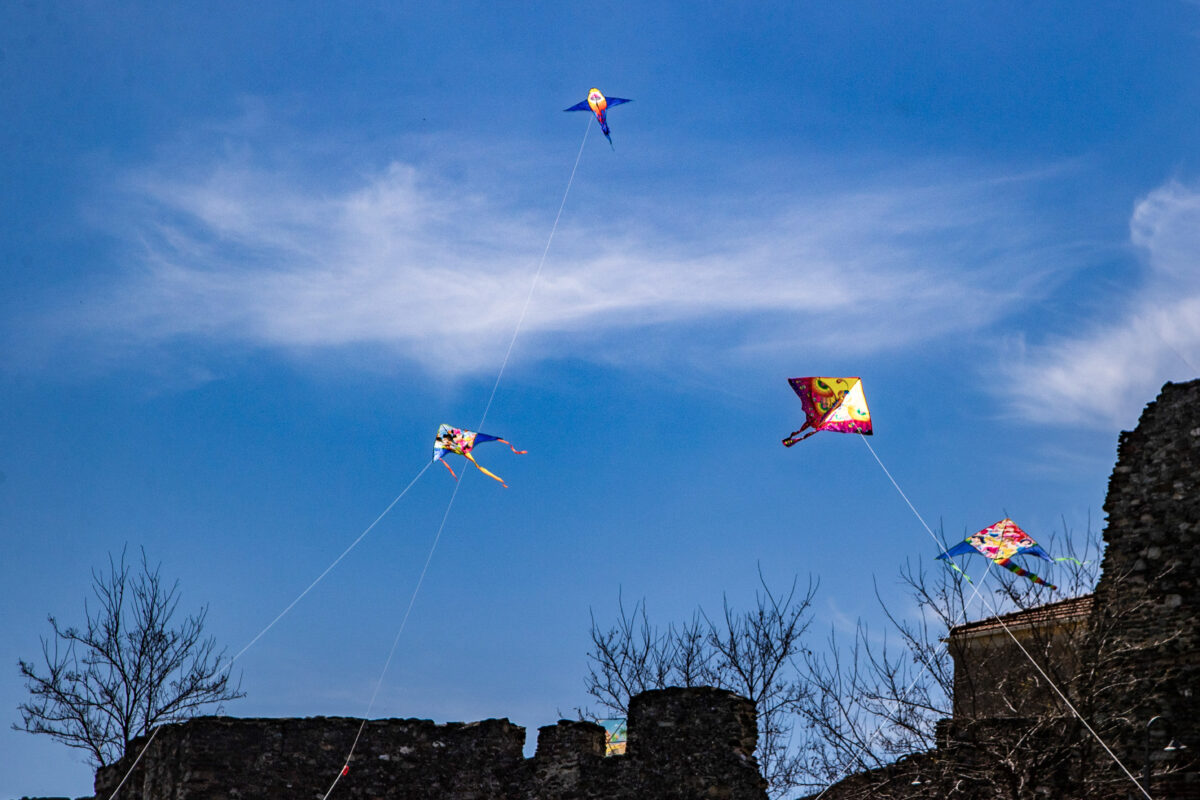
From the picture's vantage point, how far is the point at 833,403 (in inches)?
630

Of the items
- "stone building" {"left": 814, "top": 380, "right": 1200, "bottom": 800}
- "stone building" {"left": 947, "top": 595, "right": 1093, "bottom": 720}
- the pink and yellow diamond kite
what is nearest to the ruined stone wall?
"stone building" {"left": 814, "top": 380, "right": 1200, "bottom": 800}

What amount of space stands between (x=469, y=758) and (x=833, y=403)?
612 cm

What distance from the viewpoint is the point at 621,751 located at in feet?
53.3

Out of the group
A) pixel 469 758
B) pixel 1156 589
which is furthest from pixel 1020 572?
pixel 469 758

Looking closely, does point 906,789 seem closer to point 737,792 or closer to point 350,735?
point 737,792

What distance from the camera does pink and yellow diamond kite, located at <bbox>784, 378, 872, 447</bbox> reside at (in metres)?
15.9

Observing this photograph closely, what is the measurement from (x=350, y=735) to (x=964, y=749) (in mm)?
7008

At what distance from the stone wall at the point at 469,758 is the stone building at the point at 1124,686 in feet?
5.20

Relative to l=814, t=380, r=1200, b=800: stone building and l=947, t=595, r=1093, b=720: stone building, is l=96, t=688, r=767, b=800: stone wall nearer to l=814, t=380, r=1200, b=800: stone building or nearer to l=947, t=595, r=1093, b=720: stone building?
l=814, t=380, r=1200, b=800: stone building

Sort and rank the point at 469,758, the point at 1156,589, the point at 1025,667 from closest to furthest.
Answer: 1. the point at 1156,589
2. the point at 469,758
3. the point at 1025,667

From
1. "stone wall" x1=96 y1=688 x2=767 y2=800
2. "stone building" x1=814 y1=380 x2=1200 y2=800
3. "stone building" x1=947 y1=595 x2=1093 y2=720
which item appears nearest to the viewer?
"stone building" x1=814 y1=380 x2=1200 y2=800

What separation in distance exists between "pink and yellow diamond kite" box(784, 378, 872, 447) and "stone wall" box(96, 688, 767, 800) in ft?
11.5

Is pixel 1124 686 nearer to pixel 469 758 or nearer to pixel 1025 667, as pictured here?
pixel 1025 667

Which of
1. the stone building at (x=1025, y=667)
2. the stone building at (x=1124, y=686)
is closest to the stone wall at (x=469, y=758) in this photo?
the stone building at (x=1124, y=686)
